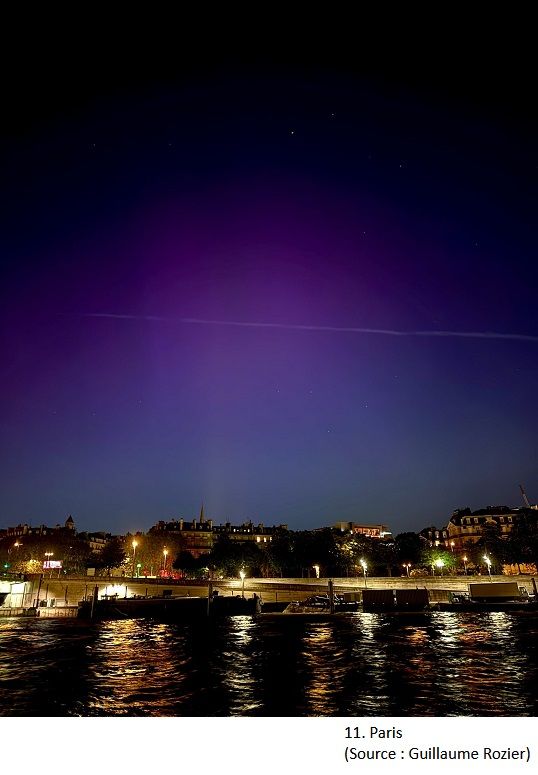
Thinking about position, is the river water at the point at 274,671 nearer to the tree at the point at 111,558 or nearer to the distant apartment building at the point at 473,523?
the tree at the point at 111,558

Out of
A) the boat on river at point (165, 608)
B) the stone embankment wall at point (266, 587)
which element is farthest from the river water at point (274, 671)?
the stone embankment wall at point (266, 587)

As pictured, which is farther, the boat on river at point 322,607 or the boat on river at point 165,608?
the boat on river at point 322,607

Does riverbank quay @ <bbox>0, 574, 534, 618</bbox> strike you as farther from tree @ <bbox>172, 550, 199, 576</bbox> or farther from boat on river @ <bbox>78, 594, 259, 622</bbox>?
tree @ <bbox>172, 550, 199, 576</bbox>

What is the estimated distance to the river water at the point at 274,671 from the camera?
47.0 ft

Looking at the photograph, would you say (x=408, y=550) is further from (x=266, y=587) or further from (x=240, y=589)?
(x=240, y=589)

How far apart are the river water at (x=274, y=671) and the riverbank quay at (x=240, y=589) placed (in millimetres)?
20418

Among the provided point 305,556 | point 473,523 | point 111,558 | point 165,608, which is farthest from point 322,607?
point 473,523

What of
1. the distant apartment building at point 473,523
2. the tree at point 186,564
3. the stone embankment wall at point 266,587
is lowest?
the stone embankment wall at point 266,587

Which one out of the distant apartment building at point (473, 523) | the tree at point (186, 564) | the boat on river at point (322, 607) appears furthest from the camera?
the distant apartment building at point (473, 523)

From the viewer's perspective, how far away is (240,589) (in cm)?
7862

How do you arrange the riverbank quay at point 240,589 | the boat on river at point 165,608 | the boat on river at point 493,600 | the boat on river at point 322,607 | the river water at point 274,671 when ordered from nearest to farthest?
the river water at point 274,671 → the boat on river at point 165,608 → the boat on river at point 493,600 → the boat on river at point 322,607 → the riverbank quay at point 240,589

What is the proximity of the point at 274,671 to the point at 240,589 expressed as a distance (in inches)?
2480
